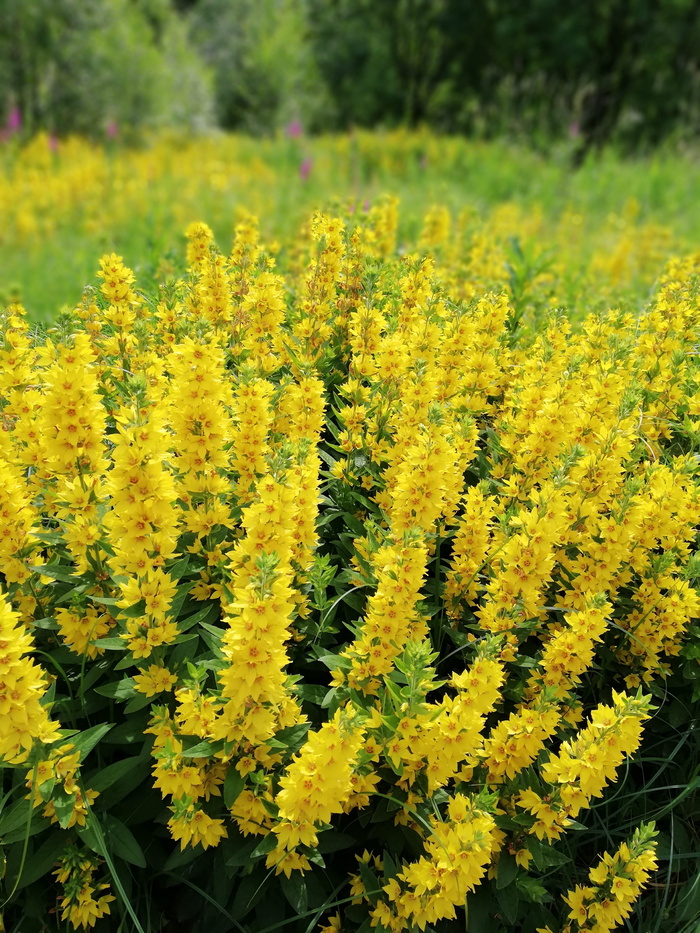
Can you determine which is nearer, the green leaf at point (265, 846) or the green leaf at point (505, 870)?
the green leaf at point (265, 846)

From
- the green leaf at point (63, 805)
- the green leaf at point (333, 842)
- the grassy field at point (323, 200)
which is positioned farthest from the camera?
the grassy field at point (323, 200)

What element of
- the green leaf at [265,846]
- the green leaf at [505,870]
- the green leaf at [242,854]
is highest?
the green leaf at [265,846]

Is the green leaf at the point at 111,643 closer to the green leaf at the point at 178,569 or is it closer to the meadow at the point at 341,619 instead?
the meadow at the point at 341,619

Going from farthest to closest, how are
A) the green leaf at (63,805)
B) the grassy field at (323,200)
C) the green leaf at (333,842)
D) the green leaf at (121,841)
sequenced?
the grassy field at (323,200), the green leaf at (333,842), the green leaf at (121,841), the green leaf at (63,805)

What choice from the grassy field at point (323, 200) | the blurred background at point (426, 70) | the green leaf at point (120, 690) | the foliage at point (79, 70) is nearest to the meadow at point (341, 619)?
the green leaf at point (120, 690)

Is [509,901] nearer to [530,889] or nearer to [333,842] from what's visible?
[530,889]

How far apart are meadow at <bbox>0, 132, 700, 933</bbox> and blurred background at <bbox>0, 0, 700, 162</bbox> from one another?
11387mm

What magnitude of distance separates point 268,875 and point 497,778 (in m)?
0.63

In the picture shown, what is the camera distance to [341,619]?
2258 millimetres

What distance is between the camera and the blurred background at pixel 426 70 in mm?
13859

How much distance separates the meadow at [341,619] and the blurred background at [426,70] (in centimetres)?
1139

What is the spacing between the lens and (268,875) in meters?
1.78

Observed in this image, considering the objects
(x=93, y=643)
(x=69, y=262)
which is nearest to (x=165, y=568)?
(x=93, y=643)

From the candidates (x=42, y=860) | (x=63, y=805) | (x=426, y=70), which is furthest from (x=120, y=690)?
(x=426, y=70)
